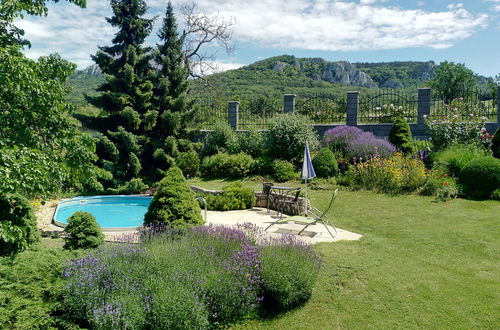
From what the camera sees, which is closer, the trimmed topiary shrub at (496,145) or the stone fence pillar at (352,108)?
the trimmed topiary shrub at (496,145)

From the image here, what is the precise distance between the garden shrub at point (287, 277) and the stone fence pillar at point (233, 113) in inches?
575

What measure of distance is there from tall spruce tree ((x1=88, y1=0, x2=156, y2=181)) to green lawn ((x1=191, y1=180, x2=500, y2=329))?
400 inches

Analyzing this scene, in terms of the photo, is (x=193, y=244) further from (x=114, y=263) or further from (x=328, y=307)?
(x=328, y=307)

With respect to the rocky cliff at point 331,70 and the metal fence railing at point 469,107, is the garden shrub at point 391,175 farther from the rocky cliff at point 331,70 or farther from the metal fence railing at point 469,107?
the rocky cliff at point 331,70

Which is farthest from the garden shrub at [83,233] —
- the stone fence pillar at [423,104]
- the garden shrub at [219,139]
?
the stone fence pillar at [423,104]

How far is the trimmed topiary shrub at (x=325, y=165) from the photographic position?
13.9 metres

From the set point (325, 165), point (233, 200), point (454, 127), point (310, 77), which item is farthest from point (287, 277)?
point (310, 77)

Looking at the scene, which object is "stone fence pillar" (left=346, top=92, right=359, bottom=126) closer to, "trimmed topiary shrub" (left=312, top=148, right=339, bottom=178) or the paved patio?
"trimmed topiary shrub" (left=312, top=148, right=339, bottom=178)

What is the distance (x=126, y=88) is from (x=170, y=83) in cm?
188

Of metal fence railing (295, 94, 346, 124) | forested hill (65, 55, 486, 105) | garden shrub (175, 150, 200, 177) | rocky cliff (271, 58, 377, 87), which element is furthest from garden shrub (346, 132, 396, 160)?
rocky cliff (271, 58, 377, 87)

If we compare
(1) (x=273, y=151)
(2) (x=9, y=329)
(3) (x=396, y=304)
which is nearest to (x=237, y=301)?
(3) (x=396, y=304)

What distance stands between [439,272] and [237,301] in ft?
11.4

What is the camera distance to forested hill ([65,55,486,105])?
46438 mm

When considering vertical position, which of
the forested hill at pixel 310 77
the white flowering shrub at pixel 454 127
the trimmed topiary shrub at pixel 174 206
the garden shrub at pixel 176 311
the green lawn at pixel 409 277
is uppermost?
the forested hill at pixel 310 77
